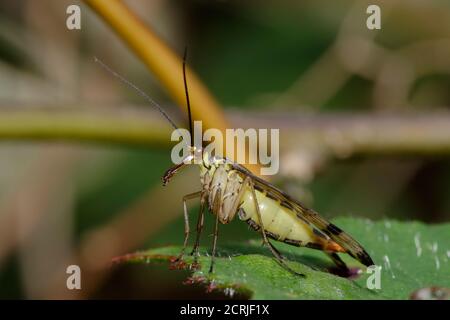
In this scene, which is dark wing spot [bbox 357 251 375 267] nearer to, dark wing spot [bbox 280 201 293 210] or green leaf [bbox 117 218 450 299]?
green leaf [bbox 117 218 450 299]

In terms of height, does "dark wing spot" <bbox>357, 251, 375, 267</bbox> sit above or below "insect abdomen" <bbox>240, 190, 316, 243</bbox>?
below

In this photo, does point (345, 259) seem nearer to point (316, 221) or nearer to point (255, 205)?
point (316, 221)

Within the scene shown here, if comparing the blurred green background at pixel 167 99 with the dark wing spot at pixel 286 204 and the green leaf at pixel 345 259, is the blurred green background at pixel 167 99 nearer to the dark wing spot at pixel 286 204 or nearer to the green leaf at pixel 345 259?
the green leaf at pixel 345 259

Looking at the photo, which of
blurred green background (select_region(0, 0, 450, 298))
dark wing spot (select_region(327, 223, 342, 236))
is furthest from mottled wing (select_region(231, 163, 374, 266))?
blurred green background (select_region(0, 0, 450, 298))

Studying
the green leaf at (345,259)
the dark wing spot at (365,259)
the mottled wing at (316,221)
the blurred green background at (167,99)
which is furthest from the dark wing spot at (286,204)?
the blurred green background at (167,99)

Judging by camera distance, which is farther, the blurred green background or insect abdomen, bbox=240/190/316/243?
the blurred green background

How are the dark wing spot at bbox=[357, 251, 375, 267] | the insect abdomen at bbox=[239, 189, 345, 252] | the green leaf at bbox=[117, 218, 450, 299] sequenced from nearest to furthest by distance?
the green leaf at bbox=[117, 218, 450, 299]
the dark wing spot at bbox=[357, 251, 375, 267]
the insect abdomen at bbox=[239, 189, 345, 252]

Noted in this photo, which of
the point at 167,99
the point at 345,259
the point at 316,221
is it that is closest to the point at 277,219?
the point at 316,221
